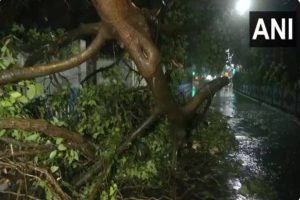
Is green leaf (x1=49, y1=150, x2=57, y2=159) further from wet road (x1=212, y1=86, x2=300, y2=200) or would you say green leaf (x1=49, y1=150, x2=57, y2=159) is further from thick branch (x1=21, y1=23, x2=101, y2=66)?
wet road (x1=212, y1=86, x2=300, y2=200)

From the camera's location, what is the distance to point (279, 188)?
25.6 ft

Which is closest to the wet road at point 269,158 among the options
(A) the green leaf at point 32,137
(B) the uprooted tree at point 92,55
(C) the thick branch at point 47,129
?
(B) the uprooted tree at point 92,55

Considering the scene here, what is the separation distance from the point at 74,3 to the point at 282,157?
628 cm

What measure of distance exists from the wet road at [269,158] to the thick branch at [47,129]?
310 cm

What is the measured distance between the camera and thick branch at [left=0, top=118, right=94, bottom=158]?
4.05 m

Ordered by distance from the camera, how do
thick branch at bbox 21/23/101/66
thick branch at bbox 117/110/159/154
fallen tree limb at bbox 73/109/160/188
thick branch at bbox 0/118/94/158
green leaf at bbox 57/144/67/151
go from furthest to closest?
1. thick branch at bbox 21/23/101/66
2. thick branch at bbox 117/110/159/154
3. fallen tree limb at bbox 73/109/160/188
4. green leaf at bbox 57/144/67/151
5. thick branch at bbox 0/118/94/158

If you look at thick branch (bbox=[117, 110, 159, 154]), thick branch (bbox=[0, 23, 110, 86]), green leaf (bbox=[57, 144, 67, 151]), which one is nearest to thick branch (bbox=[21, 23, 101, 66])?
thick branch (bbox=[117, 110, 159, 154])

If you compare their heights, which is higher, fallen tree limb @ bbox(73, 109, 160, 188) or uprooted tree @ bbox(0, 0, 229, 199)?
uprooted tree @ bbox(0, 0, 229, 199)

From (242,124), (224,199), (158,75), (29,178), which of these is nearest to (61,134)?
(29,178)

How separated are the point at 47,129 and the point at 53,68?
2.03 feet

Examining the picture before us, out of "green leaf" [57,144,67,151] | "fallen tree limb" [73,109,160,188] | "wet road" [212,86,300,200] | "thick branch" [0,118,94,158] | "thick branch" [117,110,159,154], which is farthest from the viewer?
"wet road" [212,86,300,200]

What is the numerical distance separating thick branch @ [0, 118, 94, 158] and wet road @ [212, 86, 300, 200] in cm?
310

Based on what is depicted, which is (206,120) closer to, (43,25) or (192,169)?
(192,169)

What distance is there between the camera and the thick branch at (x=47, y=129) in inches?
159
